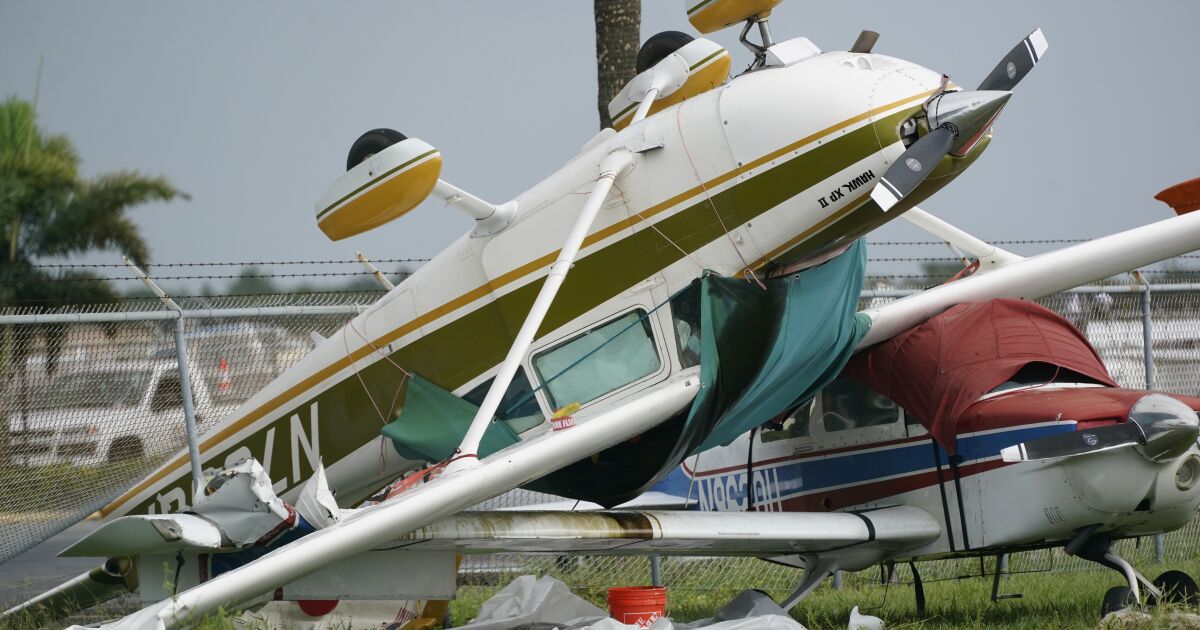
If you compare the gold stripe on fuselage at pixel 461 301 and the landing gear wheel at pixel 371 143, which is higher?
the landing gear wheel at pixel 371 143

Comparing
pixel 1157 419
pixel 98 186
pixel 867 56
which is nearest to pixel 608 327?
pixel 867 56

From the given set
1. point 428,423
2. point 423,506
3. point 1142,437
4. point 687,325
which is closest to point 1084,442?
point 1142,437

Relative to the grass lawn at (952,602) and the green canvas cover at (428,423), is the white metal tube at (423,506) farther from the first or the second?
the grass lawn at (952,602)

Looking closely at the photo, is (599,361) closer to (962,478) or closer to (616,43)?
(962,478)

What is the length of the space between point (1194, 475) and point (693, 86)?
3949 millimetres

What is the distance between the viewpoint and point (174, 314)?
8.59 m

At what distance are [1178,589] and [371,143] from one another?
554cm

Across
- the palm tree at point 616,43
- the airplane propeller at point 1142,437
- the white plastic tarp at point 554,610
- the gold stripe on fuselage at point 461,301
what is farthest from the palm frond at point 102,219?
the airplane propeller at point 1142,437

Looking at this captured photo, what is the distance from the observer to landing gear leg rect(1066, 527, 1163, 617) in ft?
23.5

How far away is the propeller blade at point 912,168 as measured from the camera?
6531mm

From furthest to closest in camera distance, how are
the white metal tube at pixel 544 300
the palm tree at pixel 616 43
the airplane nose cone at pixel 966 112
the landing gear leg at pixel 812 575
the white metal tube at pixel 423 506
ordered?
the palm tree at pixel 616 43 < the landing gear leg at pixel 812 575 < the airplane nose cone at pixel 966 112 < the white metal tube at pixel 544 300 < the white metal tube at pixel 423 506

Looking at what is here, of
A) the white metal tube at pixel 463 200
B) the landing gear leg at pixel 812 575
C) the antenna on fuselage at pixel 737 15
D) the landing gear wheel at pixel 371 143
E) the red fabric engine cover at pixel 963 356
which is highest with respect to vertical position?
the antenna on fuselage at pixel 737 15

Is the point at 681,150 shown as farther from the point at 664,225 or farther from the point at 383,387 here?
the point at 383,387

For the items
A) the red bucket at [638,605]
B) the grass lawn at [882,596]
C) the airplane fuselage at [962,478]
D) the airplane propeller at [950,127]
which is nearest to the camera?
the airplane propeller at [950,127]
